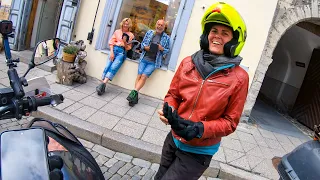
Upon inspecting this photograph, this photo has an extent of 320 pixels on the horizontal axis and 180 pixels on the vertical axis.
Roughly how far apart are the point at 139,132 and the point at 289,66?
273 inches

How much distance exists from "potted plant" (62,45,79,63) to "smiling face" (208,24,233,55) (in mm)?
4141

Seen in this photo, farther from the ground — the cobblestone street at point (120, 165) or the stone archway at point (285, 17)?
the stone archway at point (285, 17)

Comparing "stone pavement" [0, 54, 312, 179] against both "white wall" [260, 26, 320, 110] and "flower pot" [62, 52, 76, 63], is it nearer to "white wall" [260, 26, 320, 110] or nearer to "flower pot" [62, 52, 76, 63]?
"flower pot" [62, 52, 76, 63]

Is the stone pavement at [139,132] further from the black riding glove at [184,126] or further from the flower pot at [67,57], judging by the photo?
the black riding glove at [184,126]

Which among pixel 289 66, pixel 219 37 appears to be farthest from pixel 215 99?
pixel 289 66

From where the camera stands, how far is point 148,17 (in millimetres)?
6336

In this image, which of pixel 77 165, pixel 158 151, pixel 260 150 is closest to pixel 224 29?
pixel 77 165

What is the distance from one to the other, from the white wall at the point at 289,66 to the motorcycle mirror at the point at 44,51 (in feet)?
25.8

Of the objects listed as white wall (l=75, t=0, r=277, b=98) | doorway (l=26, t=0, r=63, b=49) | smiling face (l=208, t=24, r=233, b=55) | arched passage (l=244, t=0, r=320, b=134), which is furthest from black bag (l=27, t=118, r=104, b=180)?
doorway (l=26, t=0, r=63, b=49)

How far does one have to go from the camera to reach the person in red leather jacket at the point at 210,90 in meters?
1.63

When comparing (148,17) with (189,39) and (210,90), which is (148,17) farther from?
(210,90)

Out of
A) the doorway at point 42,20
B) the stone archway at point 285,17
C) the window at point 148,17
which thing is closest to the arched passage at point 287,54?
the stone archway at point 285,17

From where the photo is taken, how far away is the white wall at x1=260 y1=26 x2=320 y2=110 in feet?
25.8

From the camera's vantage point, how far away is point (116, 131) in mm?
3803
